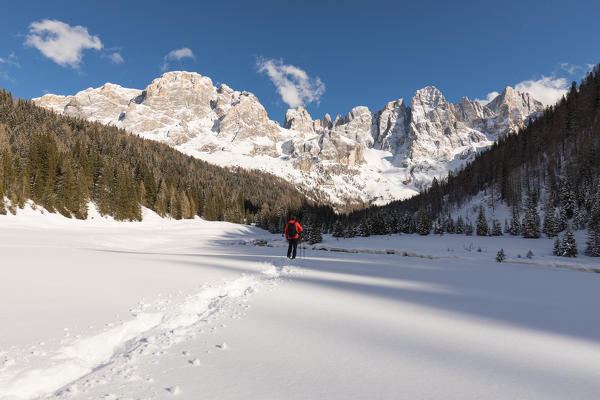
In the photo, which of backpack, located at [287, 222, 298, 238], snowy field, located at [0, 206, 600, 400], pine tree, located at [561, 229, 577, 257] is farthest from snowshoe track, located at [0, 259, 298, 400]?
pine tree, located at [561, 229, 577, 257]

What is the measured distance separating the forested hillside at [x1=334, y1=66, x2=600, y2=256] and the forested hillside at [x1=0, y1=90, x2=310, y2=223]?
146 ft

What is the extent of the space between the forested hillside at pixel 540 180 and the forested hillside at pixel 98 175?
44.4 m

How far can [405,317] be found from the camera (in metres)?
4.58

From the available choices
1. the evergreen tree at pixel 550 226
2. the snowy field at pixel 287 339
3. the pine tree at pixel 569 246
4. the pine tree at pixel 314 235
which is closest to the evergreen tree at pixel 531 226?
the evergreen tree at pixel 550 226

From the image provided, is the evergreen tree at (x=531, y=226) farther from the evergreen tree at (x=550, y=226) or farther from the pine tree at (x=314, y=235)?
the pine tree at (x=314, y=235)

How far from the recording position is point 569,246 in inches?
721

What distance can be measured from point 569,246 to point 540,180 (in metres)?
35.6

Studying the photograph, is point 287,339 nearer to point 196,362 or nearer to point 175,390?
point 196,362

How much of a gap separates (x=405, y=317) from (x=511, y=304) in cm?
275

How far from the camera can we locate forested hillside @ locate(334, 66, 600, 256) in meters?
30.7

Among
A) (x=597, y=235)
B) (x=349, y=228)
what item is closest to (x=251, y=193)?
(x=349, y=228)

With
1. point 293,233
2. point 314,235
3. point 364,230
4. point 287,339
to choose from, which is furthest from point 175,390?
point 364,230

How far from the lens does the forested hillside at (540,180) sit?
101 ft

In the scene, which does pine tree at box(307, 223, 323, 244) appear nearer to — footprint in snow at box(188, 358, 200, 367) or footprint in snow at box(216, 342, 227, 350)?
footprint in snow at box(216, 342, 227, 350)
